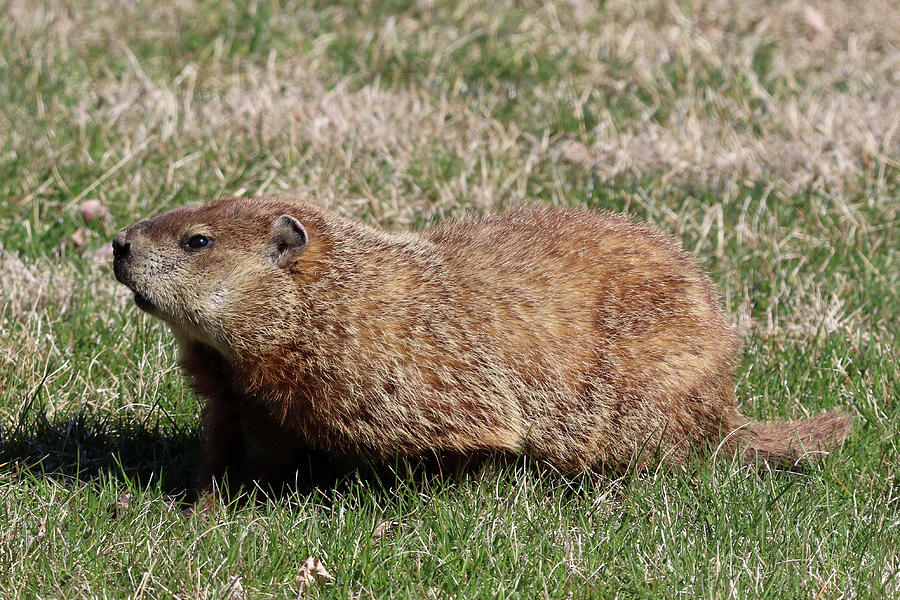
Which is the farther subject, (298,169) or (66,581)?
(298,169)

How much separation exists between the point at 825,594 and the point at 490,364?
1450 millimetres

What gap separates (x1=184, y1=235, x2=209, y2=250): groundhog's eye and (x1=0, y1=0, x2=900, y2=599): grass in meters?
0.87

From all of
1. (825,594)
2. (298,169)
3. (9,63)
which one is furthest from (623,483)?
(9,63)

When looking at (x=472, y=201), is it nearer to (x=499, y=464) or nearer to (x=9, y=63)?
(x=499, y=464)

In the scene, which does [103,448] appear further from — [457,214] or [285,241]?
[457,214]

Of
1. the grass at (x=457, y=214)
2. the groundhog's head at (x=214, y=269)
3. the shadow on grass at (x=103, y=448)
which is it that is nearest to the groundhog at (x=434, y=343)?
the groundhog's head at (x=214, y=269)

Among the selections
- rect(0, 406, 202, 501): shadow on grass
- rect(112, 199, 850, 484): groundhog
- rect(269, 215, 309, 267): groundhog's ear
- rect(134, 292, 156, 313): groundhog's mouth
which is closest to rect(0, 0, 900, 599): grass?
rect(0, 406, 202, 501): shadow on grass

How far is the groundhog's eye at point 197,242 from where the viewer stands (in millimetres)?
4301

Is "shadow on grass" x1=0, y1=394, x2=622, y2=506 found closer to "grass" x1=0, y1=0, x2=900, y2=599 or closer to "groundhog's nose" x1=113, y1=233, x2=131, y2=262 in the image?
"grass" x1=0, y1=0, x2=900, y2=599

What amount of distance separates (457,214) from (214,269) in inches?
103

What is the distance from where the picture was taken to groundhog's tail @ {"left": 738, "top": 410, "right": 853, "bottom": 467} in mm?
4660

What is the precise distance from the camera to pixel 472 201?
6.73m

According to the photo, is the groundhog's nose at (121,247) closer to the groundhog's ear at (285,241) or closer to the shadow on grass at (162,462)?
the groundhog's ear at (285,241)

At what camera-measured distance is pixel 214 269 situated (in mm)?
4270
